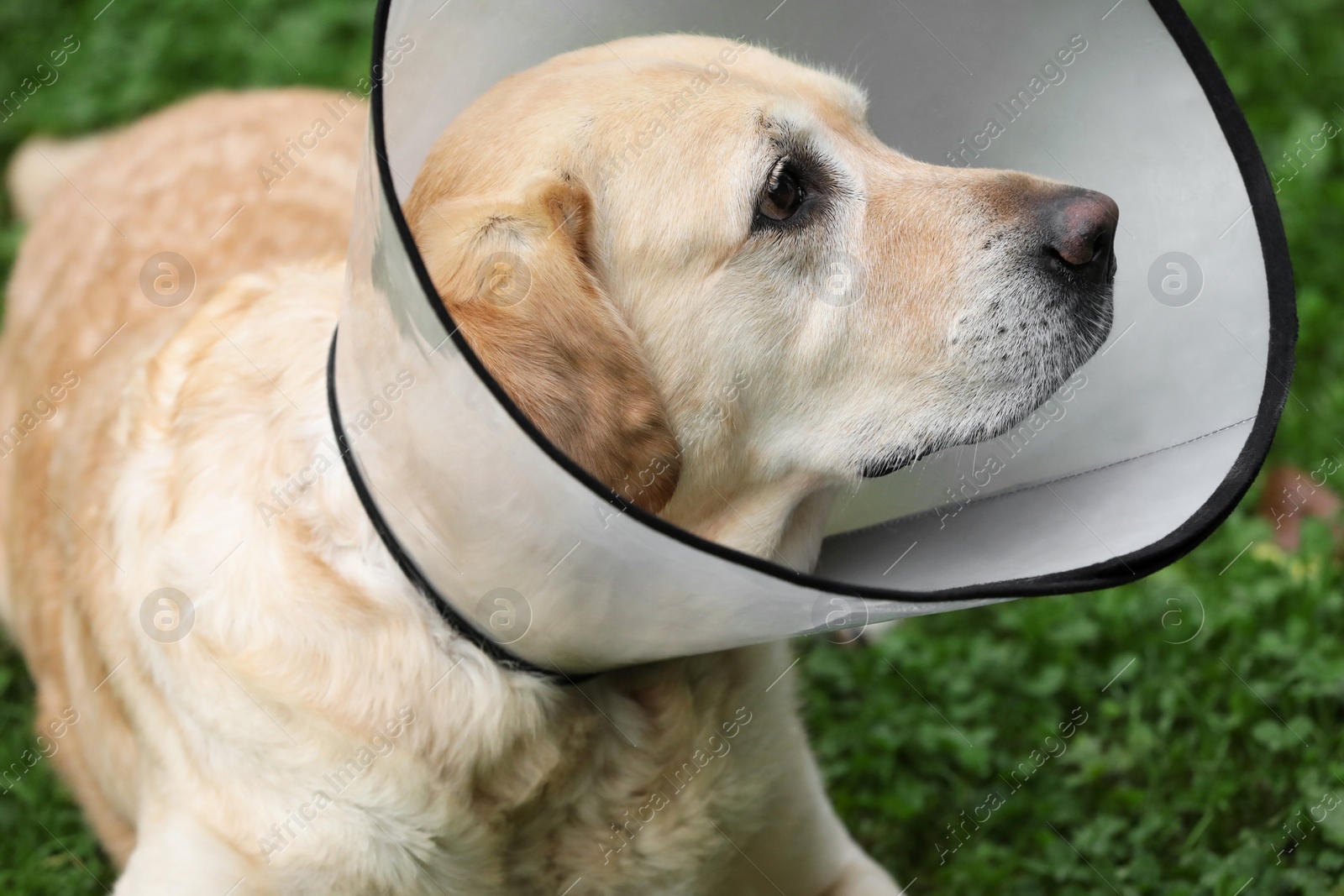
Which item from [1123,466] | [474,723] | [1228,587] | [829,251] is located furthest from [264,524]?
[1228,587]

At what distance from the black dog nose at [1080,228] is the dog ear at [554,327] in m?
0.83

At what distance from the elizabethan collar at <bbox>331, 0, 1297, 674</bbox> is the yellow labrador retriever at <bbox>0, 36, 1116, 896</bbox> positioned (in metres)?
0.15

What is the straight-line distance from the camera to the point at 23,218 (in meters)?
5.05

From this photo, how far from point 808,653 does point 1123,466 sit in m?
1.66

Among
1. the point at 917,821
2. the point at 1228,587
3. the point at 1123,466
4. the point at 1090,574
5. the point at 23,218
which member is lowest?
the point at 917,821

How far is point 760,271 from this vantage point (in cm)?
229

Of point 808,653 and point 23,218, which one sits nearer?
point 808,653

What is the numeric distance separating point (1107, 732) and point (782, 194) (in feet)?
6.59

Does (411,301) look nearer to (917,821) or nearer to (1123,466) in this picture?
(1123,466)

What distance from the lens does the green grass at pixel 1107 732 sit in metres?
3.08

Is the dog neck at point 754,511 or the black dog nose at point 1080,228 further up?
the black dog nose at point 1080,228

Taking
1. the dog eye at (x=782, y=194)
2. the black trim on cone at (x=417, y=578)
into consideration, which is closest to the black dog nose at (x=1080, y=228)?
the dog eye at (x=782, y=194)

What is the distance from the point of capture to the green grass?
10.1 ft

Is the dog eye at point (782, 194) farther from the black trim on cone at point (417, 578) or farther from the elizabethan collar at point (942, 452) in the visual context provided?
the black trim on cone at point (417, 578)
